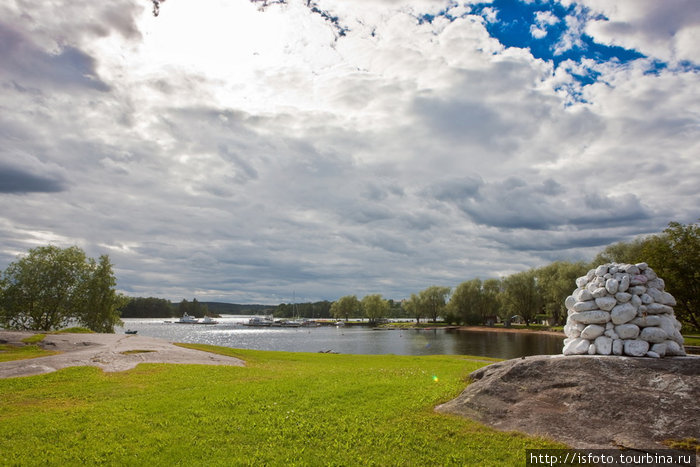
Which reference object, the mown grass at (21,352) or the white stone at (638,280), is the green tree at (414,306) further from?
the white stone at (638,280)

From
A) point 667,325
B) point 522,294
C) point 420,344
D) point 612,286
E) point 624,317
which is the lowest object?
point 420,344

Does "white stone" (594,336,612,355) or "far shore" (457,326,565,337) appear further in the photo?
"far shore" (457,326,565,337)

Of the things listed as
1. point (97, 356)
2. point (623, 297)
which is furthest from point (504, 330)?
point (623, 297)

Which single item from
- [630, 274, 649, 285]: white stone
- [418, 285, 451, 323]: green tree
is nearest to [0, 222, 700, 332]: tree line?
[630, 274, 649, 285]: white stone

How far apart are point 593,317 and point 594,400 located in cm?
281

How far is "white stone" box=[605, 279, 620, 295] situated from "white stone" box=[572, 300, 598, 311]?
0.61 meters

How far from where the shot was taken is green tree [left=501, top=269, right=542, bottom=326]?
101 m

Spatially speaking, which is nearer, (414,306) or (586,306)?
A: (586,306)

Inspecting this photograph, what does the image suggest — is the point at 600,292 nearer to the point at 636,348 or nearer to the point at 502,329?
the point at 636,348

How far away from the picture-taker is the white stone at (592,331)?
39.2ft

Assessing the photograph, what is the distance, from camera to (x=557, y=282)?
275 ft

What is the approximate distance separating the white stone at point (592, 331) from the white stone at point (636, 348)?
27.6 inches

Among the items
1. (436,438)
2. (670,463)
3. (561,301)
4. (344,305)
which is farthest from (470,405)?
(344,305)

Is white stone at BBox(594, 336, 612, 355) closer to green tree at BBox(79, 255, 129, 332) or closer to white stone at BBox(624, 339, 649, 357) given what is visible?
white stone at BBox(624, 339, 649, 357)
